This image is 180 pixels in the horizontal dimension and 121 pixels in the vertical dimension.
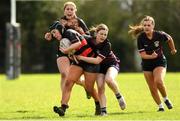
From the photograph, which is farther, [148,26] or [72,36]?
[148,26]

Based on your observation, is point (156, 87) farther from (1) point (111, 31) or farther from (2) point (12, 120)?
(1) point (111, 31)

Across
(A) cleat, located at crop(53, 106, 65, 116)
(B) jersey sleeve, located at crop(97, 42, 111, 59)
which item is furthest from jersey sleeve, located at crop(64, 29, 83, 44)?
(A) cleat, located at crop(53, 106, 65, 116)

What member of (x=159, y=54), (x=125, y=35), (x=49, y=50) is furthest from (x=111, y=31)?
(x=159, y=54)

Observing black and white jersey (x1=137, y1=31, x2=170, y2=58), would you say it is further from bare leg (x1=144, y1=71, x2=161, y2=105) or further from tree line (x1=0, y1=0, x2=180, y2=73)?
tree line (x1=0, y1=0, x2=180, y2=73)

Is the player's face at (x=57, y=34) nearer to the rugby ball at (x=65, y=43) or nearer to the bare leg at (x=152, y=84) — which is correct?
the rugby ball at (x=65, y=43)

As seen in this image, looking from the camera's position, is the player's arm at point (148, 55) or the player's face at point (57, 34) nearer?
the player's face at point (57, 34)

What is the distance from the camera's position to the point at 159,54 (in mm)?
12547

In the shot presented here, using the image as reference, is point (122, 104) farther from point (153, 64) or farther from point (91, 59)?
point (153, 64)

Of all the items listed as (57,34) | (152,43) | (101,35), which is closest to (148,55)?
(152,43)

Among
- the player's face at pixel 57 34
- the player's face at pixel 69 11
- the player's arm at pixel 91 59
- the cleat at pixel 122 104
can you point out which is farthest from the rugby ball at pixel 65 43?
the cleat at pixel 122 104

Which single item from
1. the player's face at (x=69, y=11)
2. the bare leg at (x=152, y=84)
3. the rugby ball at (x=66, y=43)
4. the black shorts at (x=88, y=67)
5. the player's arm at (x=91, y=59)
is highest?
the player's face at (x=69, y=11)

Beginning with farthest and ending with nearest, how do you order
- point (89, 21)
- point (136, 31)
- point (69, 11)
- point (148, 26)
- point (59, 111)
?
1. point (89, 21)
2. point (136, 31)
3. point (148, 26)
4. point (69, 11)
5. point (59, 111)

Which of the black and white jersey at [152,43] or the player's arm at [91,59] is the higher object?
the black and white jersey at [152,43]

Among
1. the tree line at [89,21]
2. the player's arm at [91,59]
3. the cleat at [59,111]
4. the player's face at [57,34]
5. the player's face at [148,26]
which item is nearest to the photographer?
the cleat at [59,111]
